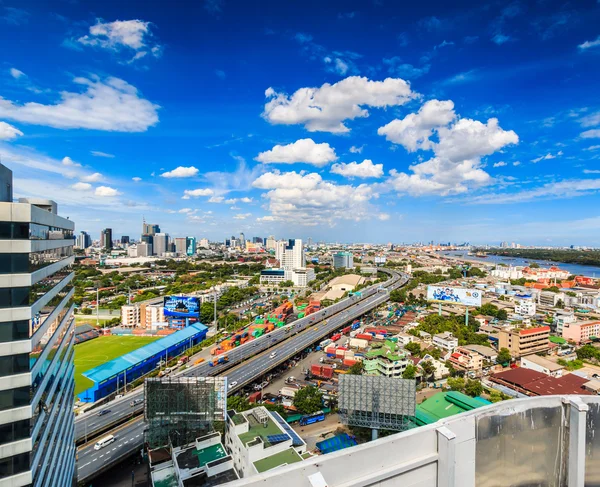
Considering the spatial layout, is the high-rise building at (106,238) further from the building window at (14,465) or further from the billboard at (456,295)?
the building window at (14,465)

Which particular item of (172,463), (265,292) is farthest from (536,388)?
(265,292)

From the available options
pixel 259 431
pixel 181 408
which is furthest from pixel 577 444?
pixel 181 408

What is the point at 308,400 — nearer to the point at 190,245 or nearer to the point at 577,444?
the point at 577,444

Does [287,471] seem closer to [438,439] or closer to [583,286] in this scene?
[438,439]

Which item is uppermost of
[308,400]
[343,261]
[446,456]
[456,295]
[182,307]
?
[446,456]

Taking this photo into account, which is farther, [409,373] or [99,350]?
[99,350]

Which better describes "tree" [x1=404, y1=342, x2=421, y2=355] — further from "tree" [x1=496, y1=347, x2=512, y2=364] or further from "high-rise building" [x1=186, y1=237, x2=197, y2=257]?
"high-rise building" [x1=186, y1=237, x2=197, y2=257]
